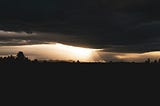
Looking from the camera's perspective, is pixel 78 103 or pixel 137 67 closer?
pixel 78 103

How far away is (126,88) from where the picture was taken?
117 meters

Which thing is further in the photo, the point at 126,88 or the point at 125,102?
the point at 126,88

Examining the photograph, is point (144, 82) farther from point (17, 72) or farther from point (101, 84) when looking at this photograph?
point (17, 72)

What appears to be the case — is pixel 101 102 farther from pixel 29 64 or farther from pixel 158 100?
pixel 29 64

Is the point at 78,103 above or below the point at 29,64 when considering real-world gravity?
below

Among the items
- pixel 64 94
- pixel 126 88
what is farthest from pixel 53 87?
pixel 126 88

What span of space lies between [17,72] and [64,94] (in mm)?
12181

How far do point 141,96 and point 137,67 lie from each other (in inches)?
454

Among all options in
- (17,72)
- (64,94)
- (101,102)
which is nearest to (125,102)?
(101,102)

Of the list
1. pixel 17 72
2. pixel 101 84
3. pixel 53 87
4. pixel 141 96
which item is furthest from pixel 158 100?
pixel 17 72

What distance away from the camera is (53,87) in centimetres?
11550

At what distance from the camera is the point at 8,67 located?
120 meters

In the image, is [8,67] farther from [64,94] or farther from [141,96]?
[141,96]

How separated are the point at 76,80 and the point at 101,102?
34.0ft
